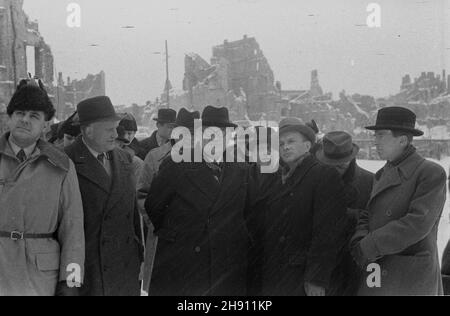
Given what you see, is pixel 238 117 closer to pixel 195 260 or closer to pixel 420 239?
pixel 195 260

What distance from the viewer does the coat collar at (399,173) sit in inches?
100

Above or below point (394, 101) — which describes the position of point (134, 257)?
below

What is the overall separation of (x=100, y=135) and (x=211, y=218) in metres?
0.82

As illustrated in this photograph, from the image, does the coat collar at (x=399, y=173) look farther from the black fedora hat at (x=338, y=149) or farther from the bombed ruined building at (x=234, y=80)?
the bombed ruined building at (x=234, y=80)

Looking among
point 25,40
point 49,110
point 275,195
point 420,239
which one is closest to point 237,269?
point 275,195

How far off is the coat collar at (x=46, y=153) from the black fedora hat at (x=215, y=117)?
3.17ft

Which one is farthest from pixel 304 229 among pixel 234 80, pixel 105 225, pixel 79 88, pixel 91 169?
pixel 234 80

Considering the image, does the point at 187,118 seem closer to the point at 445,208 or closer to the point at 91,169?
the point at 91,169

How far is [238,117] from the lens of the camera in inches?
172

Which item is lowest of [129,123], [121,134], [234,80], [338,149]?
[338,149]

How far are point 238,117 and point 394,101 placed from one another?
4.71 feet

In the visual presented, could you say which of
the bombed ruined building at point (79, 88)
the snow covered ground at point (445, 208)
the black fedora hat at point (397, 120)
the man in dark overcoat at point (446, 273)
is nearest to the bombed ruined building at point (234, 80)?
the bombed ruined building at point (79, 88)

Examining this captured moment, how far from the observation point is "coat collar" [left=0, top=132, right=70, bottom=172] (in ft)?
7.53

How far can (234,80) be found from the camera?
4781 mm
